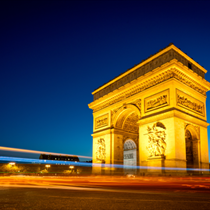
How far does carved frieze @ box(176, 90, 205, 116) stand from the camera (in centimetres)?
1771

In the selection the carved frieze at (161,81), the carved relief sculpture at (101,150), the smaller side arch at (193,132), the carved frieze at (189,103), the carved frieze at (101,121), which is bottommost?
the carved relief sculpture at (101,150)

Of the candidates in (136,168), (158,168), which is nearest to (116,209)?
(158,168)

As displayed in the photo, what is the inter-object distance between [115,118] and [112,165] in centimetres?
466

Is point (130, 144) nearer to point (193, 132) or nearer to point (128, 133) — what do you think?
point (128, 133)

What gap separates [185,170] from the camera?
53.2 feet

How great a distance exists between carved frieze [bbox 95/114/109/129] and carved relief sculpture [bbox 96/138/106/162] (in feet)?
5.35

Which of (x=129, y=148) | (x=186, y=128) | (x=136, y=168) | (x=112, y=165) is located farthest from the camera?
(x=129, y=148)

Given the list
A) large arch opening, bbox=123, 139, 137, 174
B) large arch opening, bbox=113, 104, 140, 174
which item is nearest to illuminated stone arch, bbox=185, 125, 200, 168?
large arch opening, bbox=113, 104, 140, 174

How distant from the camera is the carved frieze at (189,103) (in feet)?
58.1

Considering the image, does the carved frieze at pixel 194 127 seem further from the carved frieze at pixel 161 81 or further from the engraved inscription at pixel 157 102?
the carved frieze at pixel 161 81

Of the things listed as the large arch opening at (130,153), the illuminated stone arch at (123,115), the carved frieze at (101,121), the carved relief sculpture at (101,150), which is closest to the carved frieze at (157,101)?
the illuminated stone arch at (123,115)

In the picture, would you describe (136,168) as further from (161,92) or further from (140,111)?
(161,92)

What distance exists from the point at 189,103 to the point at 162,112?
2.84 meters

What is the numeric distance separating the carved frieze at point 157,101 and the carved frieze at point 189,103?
91cm
